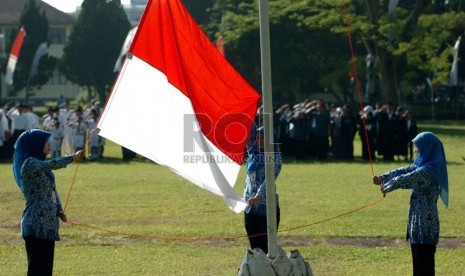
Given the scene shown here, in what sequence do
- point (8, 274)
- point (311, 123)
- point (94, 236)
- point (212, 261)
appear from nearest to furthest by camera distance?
1. point (8, 274)
2. point (212, 261)
3. point (94, 236)
4. point (311, 123)

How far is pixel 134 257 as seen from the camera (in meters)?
13.4

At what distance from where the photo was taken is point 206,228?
53.6ft

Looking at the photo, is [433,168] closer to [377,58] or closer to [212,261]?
[212,261]

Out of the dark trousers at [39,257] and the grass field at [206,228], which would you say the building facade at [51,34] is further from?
the dark trousers at [39,257]

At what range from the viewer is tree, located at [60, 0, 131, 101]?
80562 mm

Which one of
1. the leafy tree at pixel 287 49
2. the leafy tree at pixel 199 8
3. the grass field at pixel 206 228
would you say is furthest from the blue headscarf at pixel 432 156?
the leafy tree at pixel 199 8

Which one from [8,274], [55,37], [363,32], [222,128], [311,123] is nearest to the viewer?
[222,128]

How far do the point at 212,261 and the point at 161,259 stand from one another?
654 millimetres

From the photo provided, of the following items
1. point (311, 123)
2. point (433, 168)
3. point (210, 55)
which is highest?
point (210, 55)

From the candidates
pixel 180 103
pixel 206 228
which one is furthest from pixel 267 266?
pixel 206 228

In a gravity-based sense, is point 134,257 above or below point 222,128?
below

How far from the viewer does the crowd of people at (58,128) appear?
33.2 m

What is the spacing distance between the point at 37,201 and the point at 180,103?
1.60m

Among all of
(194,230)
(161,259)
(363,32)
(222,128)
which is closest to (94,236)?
(194,230)
